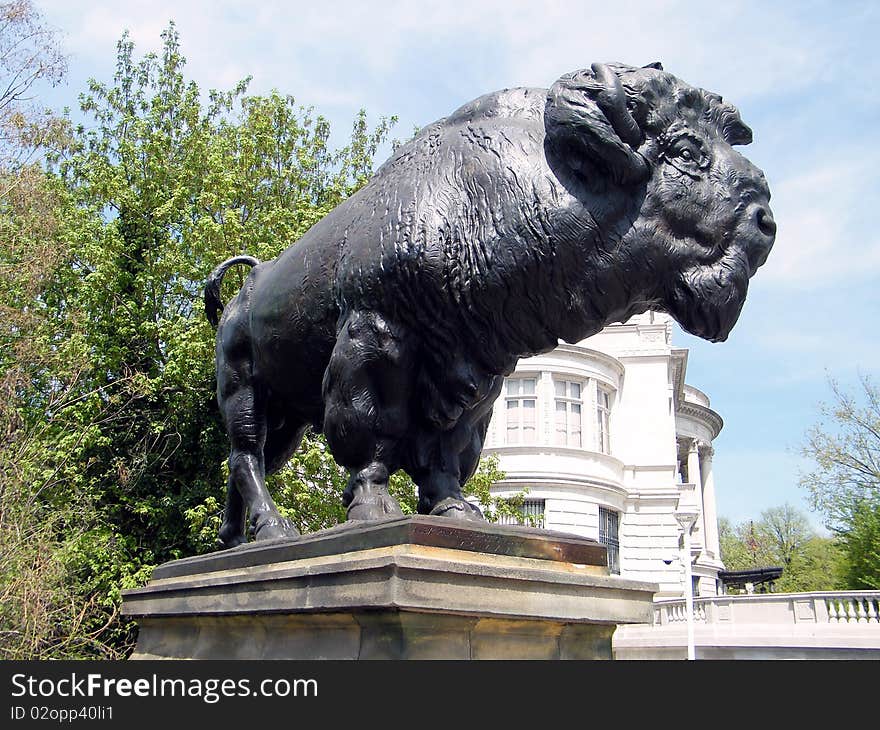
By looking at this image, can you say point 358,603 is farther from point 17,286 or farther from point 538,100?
point 17,286

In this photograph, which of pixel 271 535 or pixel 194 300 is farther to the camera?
pixel 194 300

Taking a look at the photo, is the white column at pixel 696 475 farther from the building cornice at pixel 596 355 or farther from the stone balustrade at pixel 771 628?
the stone balustrade at pixel 771 628

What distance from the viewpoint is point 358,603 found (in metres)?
3.03

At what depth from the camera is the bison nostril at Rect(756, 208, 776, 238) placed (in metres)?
3.58

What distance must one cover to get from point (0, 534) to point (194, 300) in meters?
6.05

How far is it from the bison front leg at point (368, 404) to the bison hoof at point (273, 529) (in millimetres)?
618

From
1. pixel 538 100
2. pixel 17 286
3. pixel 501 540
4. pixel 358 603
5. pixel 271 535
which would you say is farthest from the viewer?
pixel 17 286

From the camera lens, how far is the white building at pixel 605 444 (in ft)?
92.0

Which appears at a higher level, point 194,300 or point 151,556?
point 194,300

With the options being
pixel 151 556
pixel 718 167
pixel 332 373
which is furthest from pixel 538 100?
pixel 151 556

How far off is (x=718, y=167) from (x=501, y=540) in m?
1.83

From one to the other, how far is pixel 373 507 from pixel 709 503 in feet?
162

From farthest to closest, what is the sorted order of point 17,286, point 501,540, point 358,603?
point 17,286, point 501,540, point 358,603
